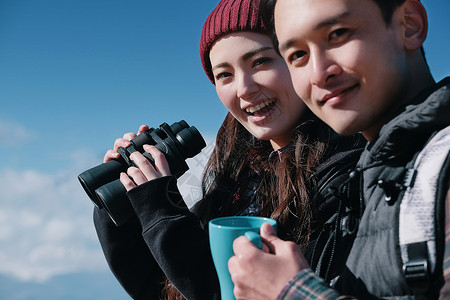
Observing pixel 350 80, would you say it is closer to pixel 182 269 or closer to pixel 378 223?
pixel 378 223

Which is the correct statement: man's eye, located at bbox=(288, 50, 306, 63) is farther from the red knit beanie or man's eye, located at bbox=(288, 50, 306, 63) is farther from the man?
the red knit beanie

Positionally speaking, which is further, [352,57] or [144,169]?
[144,169]

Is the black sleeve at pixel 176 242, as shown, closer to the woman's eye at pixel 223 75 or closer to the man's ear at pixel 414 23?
the woman's eye at pixel 223 75

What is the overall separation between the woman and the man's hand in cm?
45

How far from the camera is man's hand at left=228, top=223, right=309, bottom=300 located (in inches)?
27.4

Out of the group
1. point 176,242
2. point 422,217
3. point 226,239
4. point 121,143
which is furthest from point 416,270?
point 121,143

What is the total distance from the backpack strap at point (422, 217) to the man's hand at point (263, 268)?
187mm

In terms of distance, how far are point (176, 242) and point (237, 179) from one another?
0.46 m

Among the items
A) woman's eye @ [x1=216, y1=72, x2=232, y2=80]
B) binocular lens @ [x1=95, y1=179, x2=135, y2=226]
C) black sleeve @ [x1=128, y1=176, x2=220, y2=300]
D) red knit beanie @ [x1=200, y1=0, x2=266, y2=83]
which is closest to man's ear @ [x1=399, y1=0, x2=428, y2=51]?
red knit beanie @ [x1=200, y1=0, x2=266, y2=83]

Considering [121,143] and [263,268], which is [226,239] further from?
[121,143]

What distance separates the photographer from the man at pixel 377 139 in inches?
24.2

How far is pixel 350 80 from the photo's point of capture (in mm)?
780

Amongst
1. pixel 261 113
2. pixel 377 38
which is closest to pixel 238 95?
pixel 261 113

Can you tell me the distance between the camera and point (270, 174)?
4.71 feet
